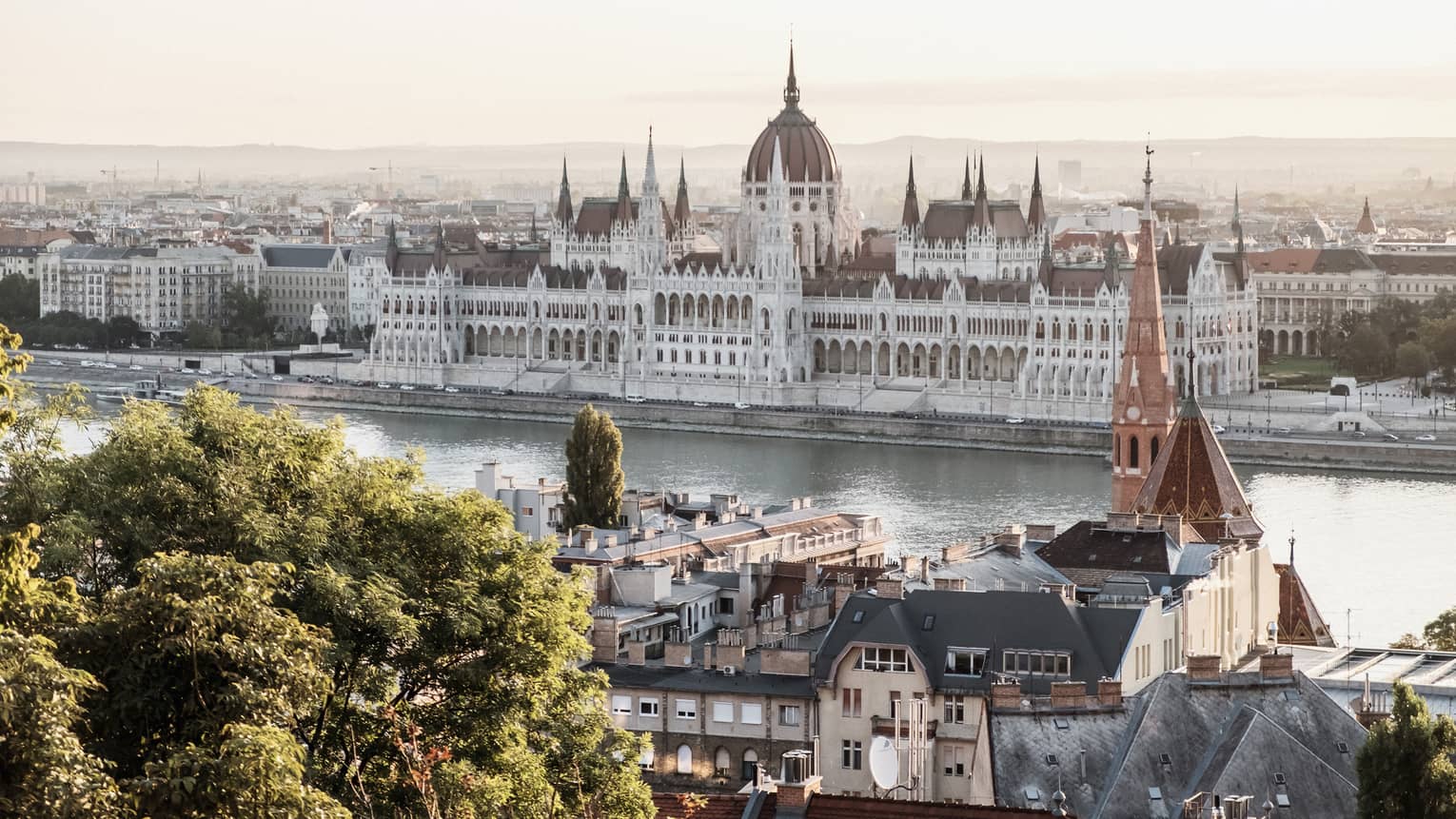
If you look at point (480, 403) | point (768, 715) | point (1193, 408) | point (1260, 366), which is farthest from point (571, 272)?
point (768, 715)

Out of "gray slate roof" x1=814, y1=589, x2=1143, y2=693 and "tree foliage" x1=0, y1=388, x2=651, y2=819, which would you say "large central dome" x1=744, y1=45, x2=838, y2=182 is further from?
"tree foliage" x1=0, y1=388, x2=651, y2=819

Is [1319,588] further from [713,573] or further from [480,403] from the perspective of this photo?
[480,403]

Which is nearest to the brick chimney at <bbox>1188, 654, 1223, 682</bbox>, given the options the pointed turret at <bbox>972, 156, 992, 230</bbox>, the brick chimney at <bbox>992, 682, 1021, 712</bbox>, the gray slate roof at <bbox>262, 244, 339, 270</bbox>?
the brick chimney at <bbox>992, 682, 1021, 712</bbox>

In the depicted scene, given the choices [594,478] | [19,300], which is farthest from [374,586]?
[19,300]

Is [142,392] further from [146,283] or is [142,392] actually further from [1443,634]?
[1443,634]

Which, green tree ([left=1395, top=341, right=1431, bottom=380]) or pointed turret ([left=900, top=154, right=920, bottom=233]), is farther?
pointed turret ([left=900, top=154, right=920, bottom=233])
